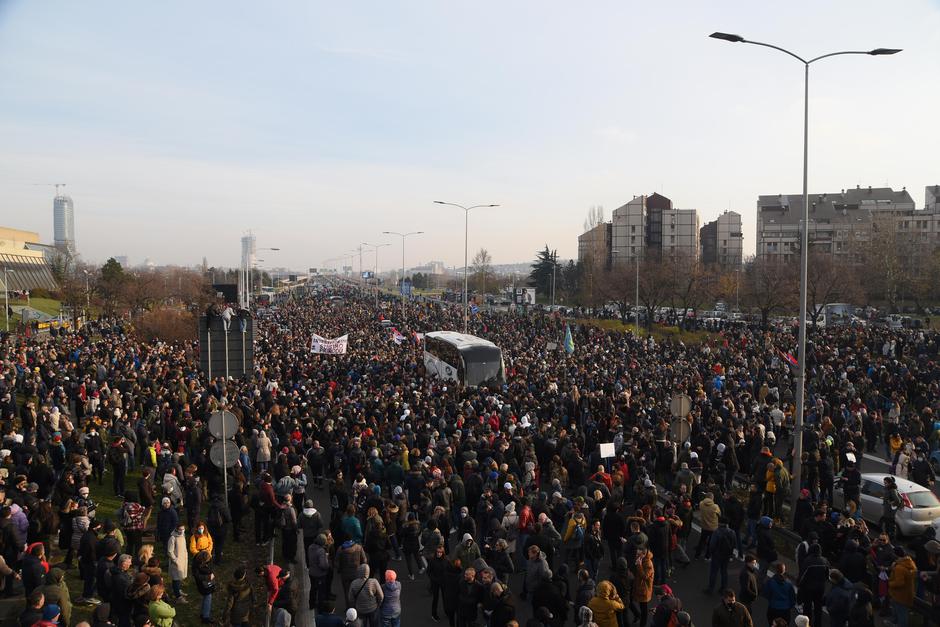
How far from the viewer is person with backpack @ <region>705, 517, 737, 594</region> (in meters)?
10.3

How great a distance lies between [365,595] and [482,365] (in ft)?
63.8

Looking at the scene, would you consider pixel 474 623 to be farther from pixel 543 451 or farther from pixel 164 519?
pixel 543 451

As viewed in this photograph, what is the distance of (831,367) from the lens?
26.8 meters

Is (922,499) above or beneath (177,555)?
beneath

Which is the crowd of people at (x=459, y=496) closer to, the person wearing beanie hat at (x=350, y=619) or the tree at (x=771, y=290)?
the person wearing beanie hat at (x=350, y=619)

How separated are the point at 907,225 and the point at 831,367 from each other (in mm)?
88057

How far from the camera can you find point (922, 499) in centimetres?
1300

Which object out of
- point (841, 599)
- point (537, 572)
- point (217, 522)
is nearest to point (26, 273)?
point (217, 522)

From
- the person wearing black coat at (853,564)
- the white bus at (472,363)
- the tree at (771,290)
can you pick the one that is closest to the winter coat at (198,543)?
the person wearing black coat at (853,564)

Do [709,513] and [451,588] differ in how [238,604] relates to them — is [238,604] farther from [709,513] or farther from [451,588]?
[709,513]

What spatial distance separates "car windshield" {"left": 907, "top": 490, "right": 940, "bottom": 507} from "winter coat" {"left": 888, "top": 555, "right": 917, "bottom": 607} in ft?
15.2

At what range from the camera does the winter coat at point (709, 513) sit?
37.2ft

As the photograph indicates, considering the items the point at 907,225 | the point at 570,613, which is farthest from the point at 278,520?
the point at 907,225

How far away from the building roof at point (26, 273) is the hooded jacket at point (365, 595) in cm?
7816
